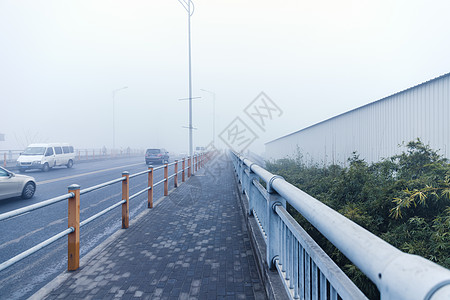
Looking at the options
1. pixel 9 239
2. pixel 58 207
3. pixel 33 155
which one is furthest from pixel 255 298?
pixel 33 155

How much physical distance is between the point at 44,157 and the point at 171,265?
20.8 metres

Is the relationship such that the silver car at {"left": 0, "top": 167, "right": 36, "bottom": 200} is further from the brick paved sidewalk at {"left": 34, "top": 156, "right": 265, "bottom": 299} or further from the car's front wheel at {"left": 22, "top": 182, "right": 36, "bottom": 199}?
the brick paved sidewalk at {"left": 34, "top": 156, "right": 265, "bottom": 299}

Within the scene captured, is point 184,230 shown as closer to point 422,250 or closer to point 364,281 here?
point 364,281

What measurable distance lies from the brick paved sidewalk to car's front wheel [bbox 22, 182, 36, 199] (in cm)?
598

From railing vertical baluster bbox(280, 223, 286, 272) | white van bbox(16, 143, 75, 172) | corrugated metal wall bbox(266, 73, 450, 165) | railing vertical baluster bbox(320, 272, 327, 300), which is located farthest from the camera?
white van bbox(16, 143, 75, 172)

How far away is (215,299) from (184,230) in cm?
273

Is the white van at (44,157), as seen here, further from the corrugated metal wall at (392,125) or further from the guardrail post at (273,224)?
the guardrail post at (273,224)

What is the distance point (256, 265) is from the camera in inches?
157

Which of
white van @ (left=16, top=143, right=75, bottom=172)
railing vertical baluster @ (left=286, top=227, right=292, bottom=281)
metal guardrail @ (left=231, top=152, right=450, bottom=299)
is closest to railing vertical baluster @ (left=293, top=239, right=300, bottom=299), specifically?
metal guardrail @ (left=231, top=152, right=450, bottom=299)

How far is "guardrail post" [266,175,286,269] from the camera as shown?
2953mm

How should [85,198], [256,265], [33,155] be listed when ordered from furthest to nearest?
[33,155], [85,198], [256,265]

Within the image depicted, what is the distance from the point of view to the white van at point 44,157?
19.7m

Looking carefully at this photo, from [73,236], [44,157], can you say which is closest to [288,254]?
[73,236]

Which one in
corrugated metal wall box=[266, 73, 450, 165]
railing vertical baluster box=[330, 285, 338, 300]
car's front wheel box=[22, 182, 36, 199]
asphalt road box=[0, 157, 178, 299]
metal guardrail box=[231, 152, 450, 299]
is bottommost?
asphalt road box=[0, 157, 178, 299]
